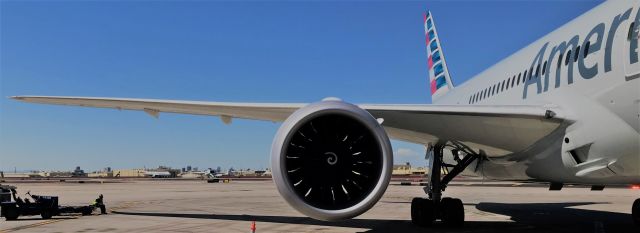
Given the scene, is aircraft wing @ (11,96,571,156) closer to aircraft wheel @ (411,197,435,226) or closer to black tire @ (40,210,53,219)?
aircraft wheel @ (411,197,435,226)

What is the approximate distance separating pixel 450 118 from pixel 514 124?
0.87 m

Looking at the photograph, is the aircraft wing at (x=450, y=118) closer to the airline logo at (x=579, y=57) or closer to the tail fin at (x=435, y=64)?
the airline logo at (x=579, y=57)

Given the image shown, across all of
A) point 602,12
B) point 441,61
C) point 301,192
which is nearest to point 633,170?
point 602,12

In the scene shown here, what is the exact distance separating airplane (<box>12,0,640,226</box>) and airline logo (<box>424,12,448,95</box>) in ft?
30.0

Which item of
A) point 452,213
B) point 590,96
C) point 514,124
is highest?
point 590,96

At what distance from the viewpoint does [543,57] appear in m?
8.91

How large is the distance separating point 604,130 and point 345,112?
3.15 meters

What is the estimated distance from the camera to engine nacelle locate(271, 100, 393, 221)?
20.9 ft

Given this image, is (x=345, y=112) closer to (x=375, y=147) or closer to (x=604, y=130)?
(x=375, y=147)

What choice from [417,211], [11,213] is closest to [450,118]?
[417,211]

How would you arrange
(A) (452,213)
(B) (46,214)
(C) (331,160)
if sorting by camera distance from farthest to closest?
(B) (46,214) < (A) (452,213) < (C) (331,160)

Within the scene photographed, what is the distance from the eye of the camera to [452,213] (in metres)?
11.2

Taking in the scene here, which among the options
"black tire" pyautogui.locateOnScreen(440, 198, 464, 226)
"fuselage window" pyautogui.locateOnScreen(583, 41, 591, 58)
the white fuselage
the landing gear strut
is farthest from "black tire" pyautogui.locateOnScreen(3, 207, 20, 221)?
"fuselage window" pyautogui.locateOnScreen(583, 41, 591, 58)

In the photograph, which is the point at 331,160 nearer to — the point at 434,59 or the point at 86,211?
the point at 86,211
